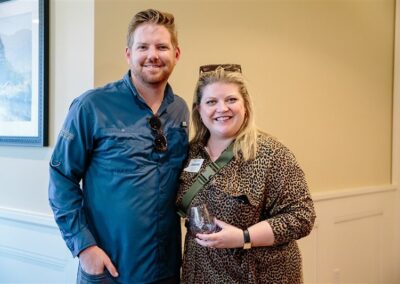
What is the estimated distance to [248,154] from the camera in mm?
1339

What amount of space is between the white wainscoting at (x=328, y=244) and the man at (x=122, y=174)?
2.02 ft

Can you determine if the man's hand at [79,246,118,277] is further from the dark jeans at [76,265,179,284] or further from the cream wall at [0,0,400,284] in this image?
the cream wall at [0,0,400,284]

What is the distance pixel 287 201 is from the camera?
4.34 feet

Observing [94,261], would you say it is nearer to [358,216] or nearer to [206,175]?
[206,175]

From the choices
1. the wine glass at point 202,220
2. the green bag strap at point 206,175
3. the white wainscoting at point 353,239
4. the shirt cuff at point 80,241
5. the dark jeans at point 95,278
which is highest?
the green bag strap at point 206,175

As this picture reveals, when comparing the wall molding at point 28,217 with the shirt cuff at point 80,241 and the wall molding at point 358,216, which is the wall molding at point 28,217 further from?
the wall molding at point 358,216

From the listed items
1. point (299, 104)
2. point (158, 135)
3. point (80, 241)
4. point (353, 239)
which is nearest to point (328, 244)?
point (353, 239)

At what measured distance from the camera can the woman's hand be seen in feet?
4.04

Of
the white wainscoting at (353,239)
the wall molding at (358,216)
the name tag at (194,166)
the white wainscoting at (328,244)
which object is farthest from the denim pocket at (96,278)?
the wall molding at (358,216)

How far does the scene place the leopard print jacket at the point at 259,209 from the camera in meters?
1.31

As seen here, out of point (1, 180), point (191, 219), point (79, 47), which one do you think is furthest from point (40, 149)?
point (191, 219)

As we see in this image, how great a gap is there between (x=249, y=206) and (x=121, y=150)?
0.47 m

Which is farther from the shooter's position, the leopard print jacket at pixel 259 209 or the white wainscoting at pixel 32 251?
→ the white wainscoting at pixel 32 251

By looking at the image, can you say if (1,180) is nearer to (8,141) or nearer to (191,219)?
(8,141)
